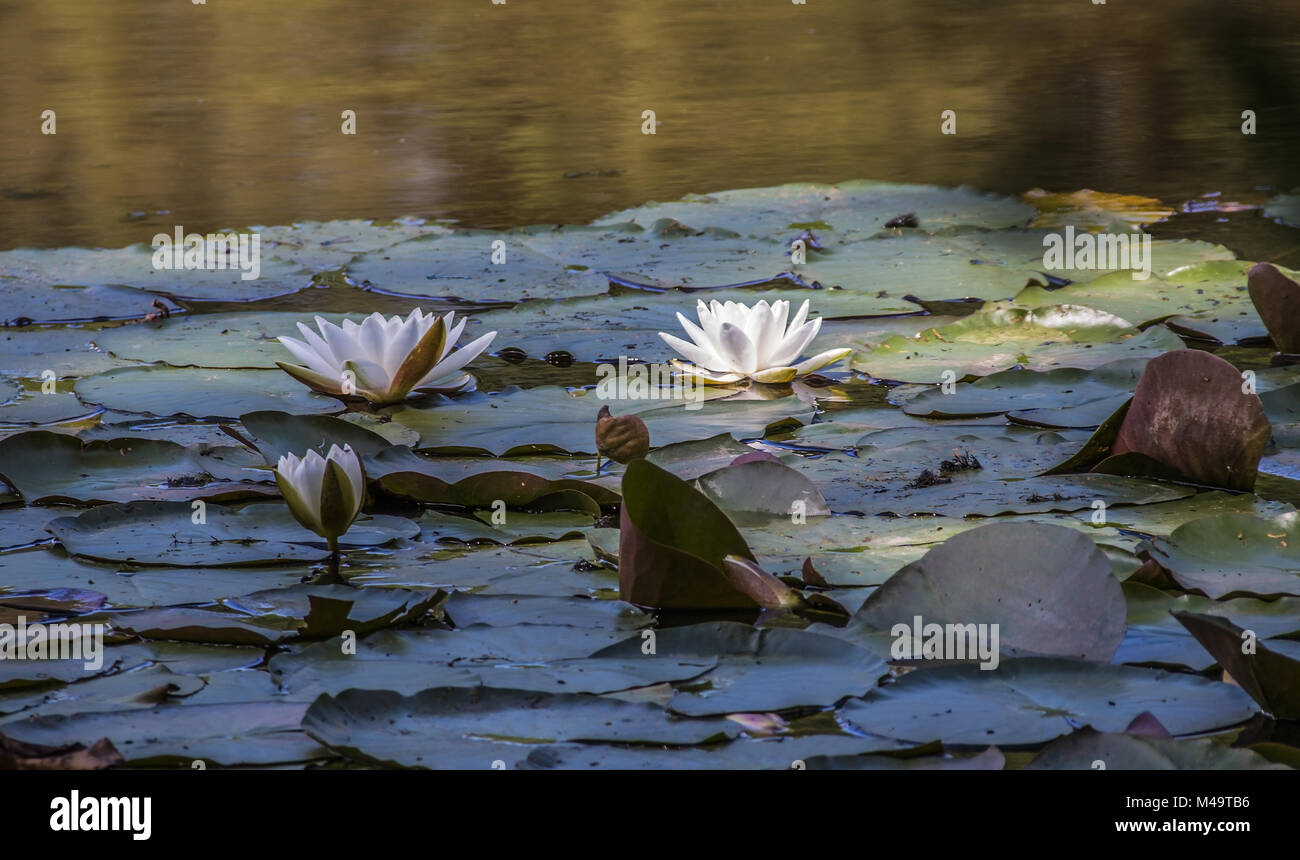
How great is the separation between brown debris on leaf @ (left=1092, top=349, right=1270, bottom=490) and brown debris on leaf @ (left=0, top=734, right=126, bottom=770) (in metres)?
1.22

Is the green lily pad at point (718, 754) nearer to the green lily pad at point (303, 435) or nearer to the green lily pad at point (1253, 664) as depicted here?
the green lily pad at point (1253, 664)

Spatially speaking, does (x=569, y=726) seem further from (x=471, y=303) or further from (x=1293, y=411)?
(x=471, y=303)

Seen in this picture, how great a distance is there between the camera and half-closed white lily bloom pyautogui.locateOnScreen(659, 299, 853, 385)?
7.39ft

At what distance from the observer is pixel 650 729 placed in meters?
1.16

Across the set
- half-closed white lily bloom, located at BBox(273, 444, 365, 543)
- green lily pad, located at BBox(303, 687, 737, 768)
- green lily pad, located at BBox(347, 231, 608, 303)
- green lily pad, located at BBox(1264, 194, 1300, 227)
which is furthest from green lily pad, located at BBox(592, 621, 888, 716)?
green lily pad, located at BBox(1264, 194, 1300, 227)

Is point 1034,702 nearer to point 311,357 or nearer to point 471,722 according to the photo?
point 471,722

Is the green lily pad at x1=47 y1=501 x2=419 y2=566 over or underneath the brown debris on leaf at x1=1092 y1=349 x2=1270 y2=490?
underneath

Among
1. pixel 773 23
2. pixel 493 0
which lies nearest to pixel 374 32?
pixel 493 0

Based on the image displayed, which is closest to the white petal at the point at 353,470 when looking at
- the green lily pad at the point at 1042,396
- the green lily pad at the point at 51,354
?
the green lily pad at the point at 1042,396

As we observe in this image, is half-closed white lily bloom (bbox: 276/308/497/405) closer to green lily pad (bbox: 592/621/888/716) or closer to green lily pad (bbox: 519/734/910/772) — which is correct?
green lily pad (bbox: 592/621/888/716)

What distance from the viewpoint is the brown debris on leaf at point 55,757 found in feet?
3.55

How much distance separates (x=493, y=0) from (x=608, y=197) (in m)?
6.98

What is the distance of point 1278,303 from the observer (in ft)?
7.43

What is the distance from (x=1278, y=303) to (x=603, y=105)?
4396 mm
